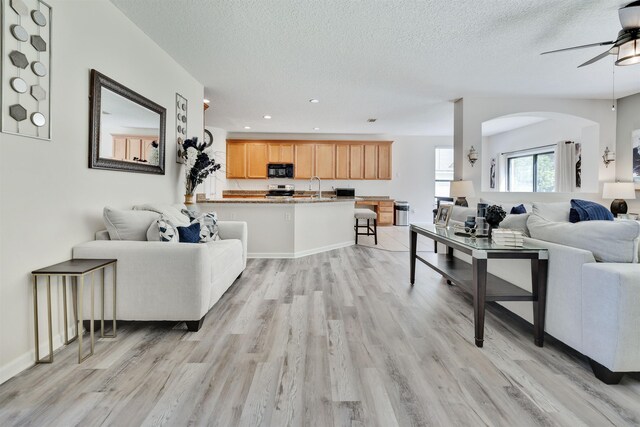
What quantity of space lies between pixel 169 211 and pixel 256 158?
548cm

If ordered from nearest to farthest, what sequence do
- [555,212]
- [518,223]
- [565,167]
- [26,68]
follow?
[26,68]
[518,223]
[555,212]
[565,167]

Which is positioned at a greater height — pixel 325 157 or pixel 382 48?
pixel 382 48

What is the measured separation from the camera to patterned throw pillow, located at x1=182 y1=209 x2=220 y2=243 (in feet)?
10.7

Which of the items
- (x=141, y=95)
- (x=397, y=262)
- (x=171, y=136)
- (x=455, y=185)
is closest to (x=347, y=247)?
(x=397, y=262)

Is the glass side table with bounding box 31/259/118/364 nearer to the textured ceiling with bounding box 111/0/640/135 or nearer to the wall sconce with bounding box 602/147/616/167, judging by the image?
the textured ceiling with bounding box 111/0/640/135

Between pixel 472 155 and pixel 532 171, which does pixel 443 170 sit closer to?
pixel 532 171

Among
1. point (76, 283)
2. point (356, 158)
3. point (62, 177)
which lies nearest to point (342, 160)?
point (356, 158)

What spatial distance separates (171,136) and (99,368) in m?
2.69

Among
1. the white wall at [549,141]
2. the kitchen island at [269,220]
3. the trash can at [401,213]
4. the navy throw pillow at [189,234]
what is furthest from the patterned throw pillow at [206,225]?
the trash can at [401,213]

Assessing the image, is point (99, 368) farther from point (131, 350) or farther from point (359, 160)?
point (359, 160)

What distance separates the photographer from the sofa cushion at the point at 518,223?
2537mm

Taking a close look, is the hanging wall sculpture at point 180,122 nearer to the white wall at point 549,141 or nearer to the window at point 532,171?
the white wall at point 549,141

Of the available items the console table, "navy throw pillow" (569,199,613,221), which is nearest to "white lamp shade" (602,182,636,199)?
"navy throw pillow" (569,199,613,221)

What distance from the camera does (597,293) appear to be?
171cm
